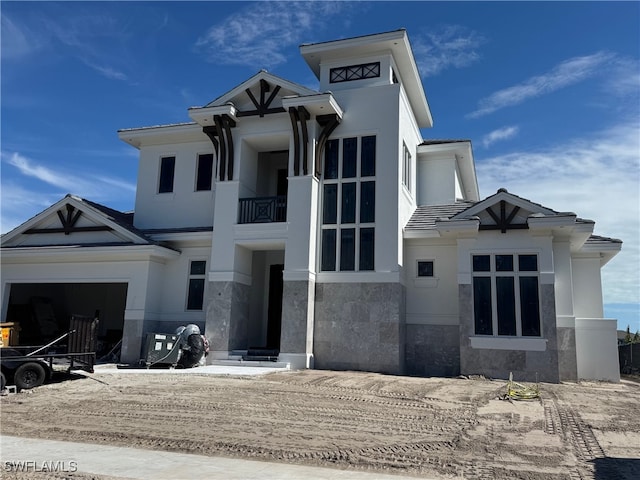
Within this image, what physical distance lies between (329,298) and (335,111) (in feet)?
20.3

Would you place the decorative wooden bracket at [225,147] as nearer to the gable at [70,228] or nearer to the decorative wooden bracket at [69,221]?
the gable at [70,228]

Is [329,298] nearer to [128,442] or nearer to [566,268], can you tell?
[566,268]

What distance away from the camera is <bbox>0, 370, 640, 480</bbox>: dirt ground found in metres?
6.29

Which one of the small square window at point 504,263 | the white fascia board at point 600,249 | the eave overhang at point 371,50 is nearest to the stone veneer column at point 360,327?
the small square window at point 504,263

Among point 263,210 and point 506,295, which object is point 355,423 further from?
point 263,210

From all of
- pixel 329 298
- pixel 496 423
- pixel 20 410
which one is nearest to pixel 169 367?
pixel 329 298

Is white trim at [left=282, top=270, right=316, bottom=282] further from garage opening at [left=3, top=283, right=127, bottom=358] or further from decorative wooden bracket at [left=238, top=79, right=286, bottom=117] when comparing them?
garage opening at [left=3, top=283, right=127, bottom=358]

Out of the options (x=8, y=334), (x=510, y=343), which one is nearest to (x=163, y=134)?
(x=8, y=334)

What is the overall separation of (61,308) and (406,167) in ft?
54.2

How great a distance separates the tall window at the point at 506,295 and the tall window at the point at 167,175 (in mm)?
11951

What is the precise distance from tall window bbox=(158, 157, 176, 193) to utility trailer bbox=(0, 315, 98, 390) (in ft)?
26.9

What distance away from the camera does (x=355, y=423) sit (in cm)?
820

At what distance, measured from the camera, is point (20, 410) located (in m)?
9.45

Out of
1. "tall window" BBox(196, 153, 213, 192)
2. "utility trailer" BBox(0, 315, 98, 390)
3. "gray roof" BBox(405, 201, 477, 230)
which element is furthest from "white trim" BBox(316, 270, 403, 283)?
"utility trailer" BBox(0, 315, 98, 390)
